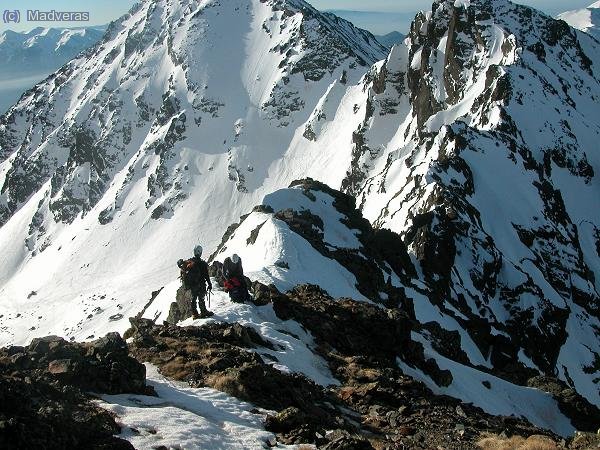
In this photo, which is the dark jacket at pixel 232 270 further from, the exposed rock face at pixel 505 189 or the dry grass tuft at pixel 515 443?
the exposed rock face at pixel 505 189

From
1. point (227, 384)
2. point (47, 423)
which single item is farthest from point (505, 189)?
point (47, 423)

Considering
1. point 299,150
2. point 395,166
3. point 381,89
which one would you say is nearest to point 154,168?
point 299,150

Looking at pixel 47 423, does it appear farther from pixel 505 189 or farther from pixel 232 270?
pixel 505 189

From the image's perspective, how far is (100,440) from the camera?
10.2m

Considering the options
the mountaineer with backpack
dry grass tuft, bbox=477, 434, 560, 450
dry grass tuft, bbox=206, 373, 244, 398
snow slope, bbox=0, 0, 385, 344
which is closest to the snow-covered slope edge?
the mountaineer with backpack

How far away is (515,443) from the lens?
508 inches

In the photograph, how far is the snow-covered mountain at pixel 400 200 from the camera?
45688 millimetres

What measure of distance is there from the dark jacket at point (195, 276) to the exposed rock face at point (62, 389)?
263 inches

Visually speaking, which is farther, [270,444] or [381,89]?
[381,89]

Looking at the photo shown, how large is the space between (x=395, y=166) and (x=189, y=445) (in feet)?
240

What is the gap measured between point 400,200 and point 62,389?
5564 centimetres

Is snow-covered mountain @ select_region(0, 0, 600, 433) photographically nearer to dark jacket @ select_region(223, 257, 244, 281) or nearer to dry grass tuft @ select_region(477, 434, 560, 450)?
dark jacket @ select_region(223, 257, 244, 281)

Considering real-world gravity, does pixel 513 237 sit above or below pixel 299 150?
below

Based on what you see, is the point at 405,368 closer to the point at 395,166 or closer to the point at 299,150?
the point at 395,166
